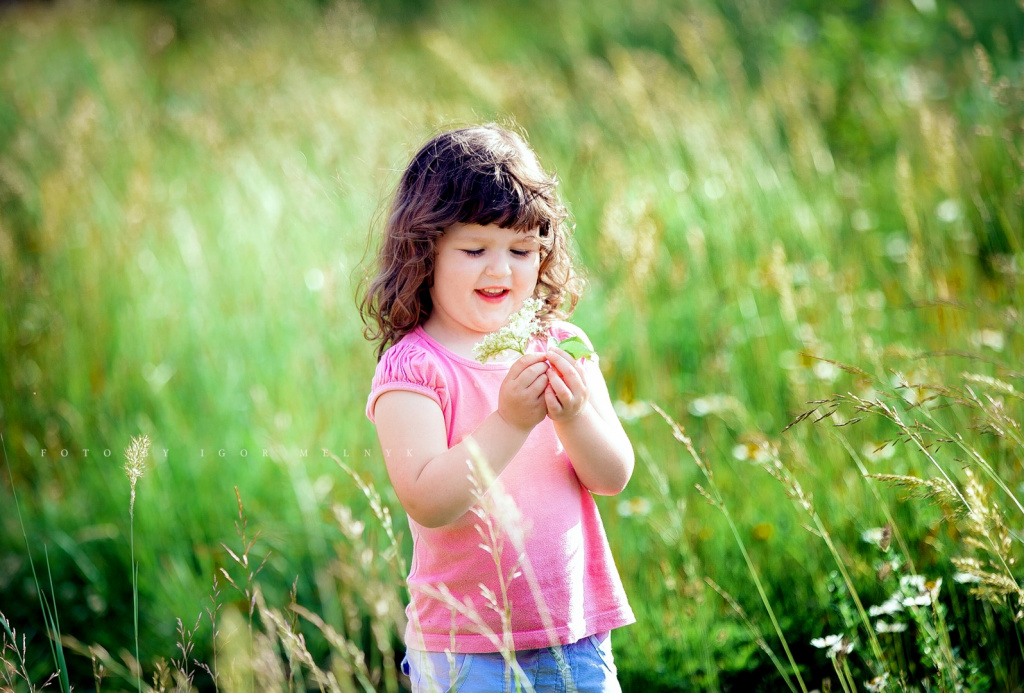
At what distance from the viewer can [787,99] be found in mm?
4164

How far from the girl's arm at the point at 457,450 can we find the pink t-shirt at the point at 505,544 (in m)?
0.08

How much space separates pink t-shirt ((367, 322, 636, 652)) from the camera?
157cm

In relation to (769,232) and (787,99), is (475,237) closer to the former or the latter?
(769,232)

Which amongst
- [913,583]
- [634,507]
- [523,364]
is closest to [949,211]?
[634,507]

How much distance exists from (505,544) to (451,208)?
1.98 feet

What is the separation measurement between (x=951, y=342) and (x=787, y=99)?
1658 mm

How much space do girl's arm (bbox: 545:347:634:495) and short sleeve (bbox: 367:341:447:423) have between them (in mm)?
215

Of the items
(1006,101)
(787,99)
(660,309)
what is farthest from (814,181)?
(1006,101)

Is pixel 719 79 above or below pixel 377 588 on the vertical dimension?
above

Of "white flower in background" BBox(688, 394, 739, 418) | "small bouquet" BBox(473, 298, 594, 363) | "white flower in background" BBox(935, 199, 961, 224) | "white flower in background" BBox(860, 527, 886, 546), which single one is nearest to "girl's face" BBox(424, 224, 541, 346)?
"small bouquet" BBox(473, 298, 594, 363)

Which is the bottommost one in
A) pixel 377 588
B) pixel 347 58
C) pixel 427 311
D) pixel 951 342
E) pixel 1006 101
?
pixel 377 588

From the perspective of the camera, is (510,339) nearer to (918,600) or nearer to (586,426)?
(586,426)

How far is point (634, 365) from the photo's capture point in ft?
11.5

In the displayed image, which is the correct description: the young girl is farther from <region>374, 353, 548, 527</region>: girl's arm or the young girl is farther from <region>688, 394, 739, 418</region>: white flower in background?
<region>688, 394, 739, 418</region>: white flower in background
